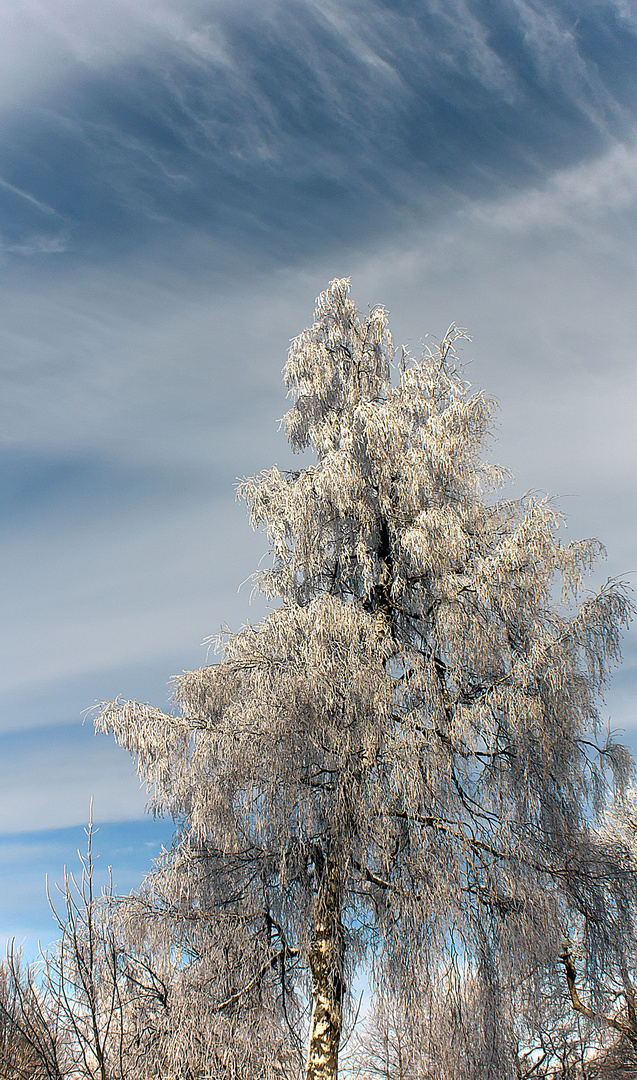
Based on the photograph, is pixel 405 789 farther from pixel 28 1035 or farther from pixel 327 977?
pixel 28 1035

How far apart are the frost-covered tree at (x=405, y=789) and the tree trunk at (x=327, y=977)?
0.06 feet

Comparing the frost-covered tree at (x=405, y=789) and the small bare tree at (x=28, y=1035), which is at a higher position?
the frost-covered tree at (x=405, y=789)

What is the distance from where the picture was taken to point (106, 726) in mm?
7160

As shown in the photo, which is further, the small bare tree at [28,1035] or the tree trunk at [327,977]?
the tree trunk at [327,977]

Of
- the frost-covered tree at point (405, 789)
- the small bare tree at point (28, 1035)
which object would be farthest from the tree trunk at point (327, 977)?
the small bare tree at point (28, 1035)

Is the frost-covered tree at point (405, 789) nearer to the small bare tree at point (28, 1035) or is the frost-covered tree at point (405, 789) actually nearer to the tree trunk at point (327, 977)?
the tree trunk at point (327, 977)

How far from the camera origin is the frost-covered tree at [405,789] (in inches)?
264

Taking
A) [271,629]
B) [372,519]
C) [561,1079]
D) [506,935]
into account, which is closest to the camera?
[506,935]

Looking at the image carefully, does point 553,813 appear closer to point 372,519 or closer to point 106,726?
point 372,519

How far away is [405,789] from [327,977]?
1.87 metres

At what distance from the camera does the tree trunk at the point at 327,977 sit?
22.1ft

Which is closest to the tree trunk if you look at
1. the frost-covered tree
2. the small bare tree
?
the frost-covered tree

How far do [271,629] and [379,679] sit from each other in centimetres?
117

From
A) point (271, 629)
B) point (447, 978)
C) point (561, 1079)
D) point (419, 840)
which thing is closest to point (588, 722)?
point (419, 840)
